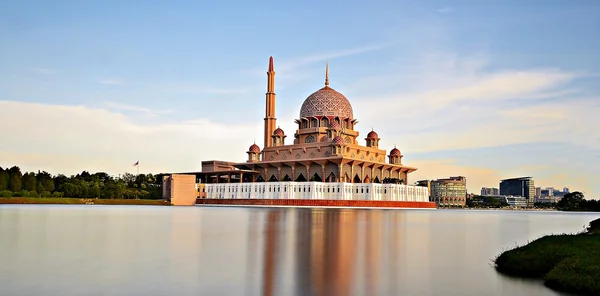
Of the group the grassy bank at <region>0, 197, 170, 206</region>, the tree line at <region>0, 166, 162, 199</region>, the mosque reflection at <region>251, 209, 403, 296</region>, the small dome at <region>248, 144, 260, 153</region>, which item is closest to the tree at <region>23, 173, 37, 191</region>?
the tree line at <region>0, 166, 162, 199</region>

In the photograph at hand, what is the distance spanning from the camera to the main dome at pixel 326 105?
97875 millimetres

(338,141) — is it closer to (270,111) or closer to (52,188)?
(270,111)

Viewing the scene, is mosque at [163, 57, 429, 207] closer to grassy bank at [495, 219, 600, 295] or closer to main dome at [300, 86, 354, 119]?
main dome at [300, 86, 354, 119]

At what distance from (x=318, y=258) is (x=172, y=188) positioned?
78.5 meters

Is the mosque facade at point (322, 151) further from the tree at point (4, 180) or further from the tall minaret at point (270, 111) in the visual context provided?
the tree at point (4, 180)

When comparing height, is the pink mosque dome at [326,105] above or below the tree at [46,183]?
above

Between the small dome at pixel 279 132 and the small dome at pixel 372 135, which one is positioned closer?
the small dome at pixel 372 135

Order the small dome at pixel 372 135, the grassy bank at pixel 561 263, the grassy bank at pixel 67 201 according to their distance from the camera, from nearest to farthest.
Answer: the grassy bank at pixel 561 263 → the grassy bank at pixel 67 201 → the small dome at pixel 372 135

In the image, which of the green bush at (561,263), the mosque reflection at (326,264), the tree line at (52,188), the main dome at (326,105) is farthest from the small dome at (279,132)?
the green bush at (561,263)

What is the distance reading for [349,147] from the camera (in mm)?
91688

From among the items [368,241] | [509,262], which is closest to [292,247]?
[368,241]

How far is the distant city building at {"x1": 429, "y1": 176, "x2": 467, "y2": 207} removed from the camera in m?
170

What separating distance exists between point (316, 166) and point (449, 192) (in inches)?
3545

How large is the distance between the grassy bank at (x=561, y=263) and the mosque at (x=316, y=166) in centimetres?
6559
